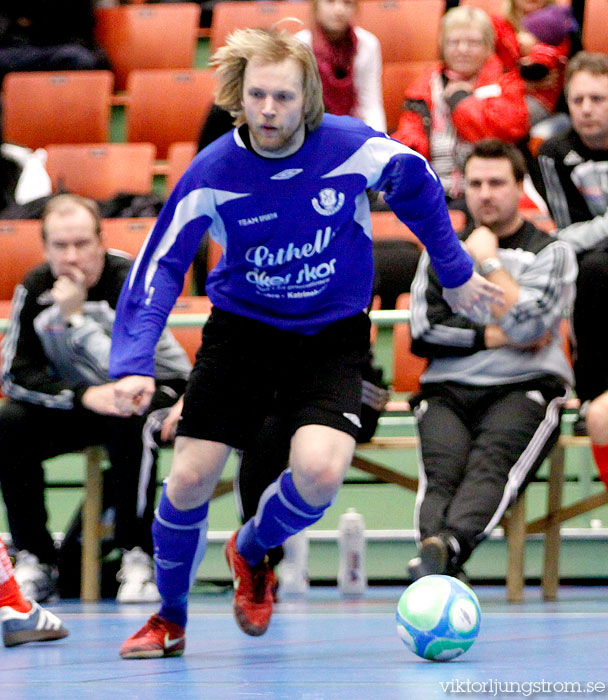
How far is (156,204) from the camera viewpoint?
6602 mm

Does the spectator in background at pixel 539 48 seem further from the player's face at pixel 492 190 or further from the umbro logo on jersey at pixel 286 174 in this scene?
the umbro logo on jersey at pixel 286 174

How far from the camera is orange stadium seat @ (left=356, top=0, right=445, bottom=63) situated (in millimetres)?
7613

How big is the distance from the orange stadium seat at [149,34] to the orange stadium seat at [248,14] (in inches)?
8.2

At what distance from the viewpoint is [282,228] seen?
3268mm

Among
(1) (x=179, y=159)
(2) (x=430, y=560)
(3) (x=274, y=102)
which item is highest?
(3) (x=274, y=102)

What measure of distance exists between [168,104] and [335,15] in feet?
5.78

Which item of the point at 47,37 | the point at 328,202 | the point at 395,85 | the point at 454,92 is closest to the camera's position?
the point at 328,202

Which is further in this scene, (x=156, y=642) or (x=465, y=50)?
(x=465, y=50)

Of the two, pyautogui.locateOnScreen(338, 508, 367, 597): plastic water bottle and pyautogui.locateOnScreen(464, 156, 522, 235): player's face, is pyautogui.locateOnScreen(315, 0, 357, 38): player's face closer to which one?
pyautogui.locateOnScreen(464, 156, 522, 235): player's face

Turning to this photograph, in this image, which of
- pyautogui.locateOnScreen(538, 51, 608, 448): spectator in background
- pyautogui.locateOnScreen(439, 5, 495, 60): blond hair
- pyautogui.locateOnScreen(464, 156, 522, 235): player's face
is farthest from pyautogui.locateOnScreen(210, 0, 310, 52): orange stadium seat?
pyautogui.locateOnScreen(464, 156, 522, 235): player's face

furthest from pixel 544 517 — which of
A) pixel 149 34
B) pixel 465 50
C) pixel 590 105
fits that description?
pixel 149 34

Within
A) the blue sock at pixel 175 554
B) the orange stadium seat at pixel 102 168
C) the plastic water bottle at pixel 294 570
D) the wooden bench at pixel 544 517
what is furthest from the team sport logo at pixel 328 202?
the orange stadium seat at pixel 102 168

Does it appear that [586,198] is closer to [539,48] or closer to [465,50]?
[465,50]

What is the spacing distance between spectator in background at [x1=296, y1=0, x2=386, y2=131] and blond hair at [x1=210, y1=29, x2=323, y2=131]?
9.86 feet
